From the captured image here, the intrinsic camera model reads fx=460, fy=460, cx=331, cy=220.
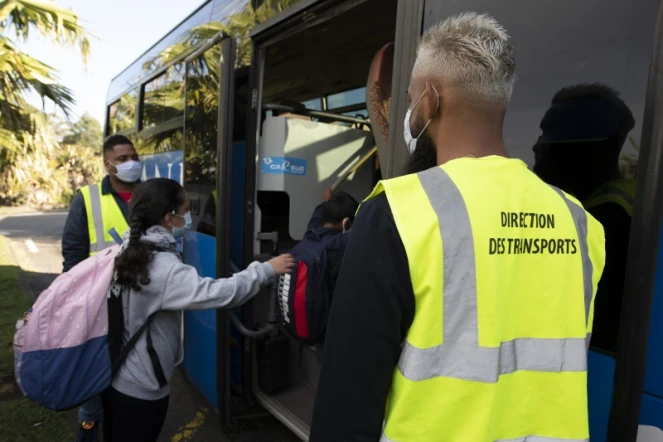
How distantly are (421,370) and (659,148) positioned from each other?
0.77 metres

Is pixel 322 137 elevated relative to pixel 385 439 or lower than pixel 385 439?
elevated

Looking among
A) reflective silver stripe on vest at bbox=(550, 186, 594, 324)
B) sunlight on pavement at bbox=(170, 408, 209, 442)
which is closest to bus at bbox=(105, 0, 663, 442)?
reflective silver stripe on vest at bbox=(550, 186, 594, 324)

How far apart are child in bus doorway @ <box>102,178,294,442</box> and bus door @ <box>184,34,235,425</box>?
1.98 ft

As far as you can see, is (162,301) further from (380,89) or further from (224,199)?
(380,89)

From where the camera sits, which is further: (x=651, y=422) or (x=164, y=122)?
(x=164, y=122)

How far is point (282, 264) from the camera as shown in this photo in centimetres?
226

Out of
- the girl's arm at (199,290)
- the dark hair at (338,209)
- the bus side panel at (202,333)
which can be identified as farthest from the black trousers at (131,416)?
the dark hair at (338,209)

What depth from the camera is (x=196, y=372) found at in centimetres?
331

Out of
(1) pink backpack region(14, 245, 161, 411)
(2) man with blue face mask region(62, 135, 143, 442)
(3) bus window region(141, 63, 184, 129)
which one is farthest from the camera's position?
(3) bus window region(141, 63, 184, 129)

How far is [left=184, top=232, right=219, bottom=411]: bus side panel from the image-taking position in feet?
9.78

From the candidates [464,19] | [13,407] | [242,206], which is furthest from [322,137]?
[13,407]

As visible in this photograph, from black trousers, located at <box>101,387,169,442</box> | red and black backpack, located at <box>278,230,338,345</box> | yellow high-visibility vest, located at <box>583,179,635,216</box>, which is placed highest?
yellow high-visibility vest, located at <box>583,179,635,216</box>

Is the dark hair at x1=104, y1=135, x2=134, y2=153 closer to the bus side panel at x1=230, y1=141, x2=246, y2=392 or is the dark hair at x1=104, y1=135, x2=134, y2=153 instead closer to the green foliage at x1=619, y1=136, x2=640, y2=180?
the bus side panel at x1=230, y1=141, x2=246, y2=392

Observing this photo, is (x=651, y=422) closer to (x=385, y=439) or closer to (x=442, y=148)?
(x=385, y=439)
